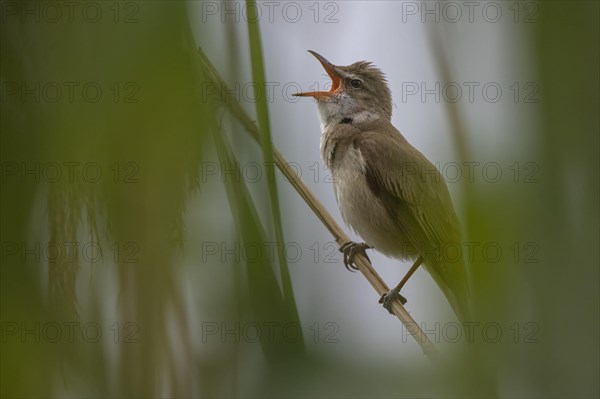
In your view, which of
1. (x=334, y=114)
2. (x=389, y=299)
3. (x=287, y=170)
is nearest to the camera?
(x=287, y=170)

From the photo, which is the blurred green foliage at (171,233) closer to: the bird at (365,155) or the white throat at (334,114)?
the bird at (365,155)

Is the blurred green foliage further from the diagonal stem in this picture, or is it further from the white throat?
the white throat

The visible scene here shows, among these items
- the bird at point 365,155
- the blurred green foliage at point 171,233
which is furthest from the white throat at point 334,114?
the blurred green foliage at point 171,233

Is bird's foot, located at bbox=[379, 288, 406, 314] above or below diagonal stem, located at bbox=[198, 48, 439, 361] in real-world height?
below

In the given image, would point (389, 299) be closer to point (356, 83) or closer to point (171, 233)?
point (171, 233)

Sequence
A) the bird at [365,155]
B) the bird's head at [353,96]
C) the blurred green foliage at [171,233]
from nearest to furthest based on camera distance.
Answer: the blurred green foliage at [171,233]
the bird at [365,155]
the bird's head at [353,96]

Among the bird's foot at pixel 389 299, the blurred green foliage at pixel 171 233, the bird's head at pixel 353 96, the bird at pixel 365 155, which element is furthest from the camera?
the bird's head at pixel 353 96

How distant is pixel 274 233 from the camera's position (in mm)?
370

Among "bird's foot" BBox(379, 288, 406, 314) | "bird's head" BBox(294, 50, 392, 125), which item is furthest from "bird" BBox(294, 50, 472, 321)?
"bird's foot" BBox(379, 288, 406, 314)

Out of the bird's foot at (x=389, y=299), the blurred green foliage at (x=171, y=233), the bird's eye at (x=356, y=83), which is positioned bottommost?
the bird's foot at (x=389, y=299)

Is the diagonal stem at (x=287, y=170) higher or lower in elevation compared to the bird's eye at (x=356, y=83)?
lower

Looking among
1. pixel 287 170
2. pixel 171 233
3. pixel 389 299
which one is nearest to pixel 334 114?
pixel 389 299

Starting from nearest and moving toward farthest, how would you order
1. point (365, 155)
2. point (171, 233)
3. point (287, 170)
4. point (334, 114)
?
point (171, 233) → point (287, 170) → point (365, 155) → point (334, 114)

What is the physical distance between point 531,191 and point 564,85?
6 centimetres
